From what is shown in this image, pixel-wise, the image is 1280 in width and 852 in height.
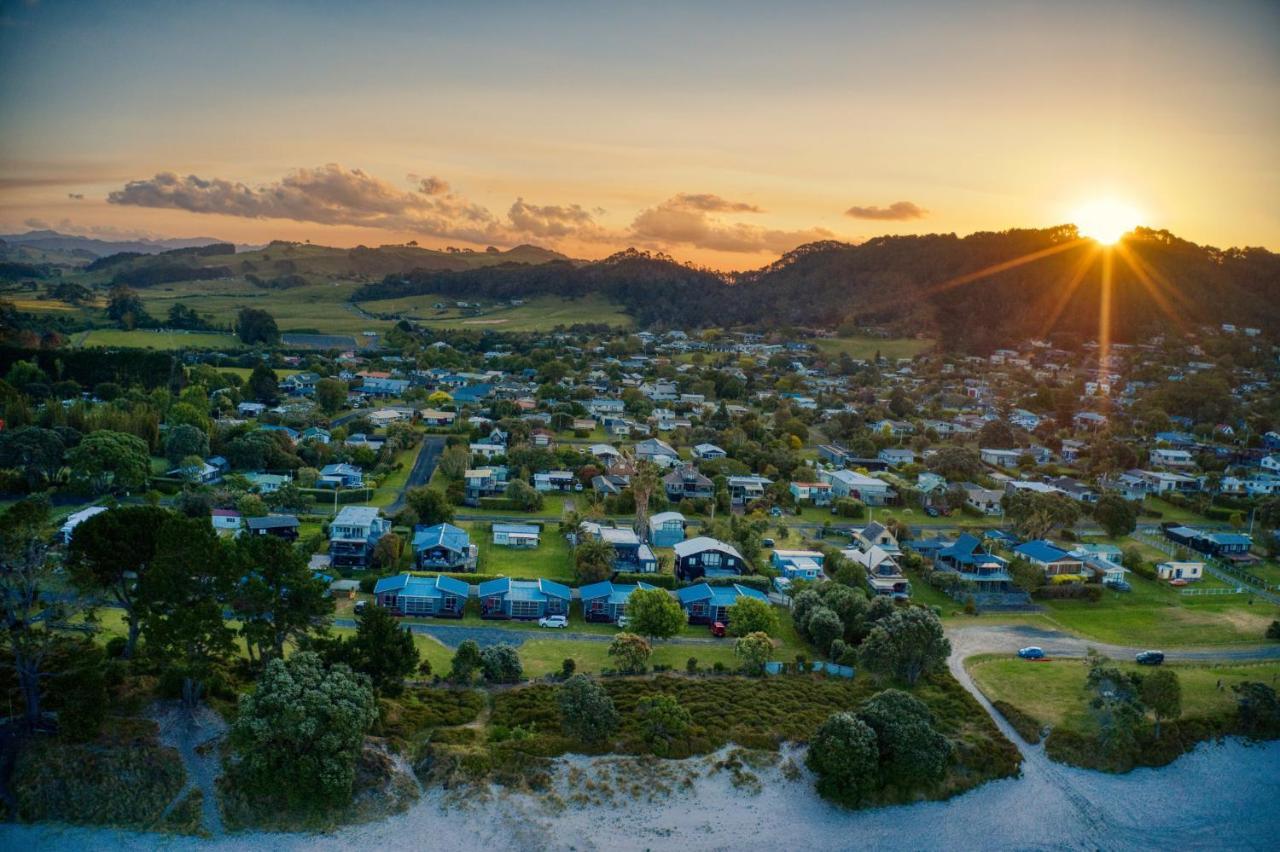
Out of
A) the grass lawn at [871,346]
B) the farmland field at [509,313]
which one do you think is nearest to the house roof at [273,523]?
the grass lawn at [871,346]

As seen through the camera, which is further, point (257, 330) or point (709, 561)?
point (257, 330)

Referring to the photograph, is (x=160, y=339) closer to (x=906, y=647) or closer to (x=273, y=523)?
(x=273, y=523)

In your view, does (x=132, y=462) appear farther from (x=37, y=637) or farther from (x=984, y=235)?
(x=984, y=235)

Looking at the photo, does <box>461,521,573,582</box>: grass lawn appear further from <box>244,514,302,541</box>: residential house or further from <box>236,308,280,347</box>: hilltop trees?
<box>236,308,280,347</box>: hilltop trees

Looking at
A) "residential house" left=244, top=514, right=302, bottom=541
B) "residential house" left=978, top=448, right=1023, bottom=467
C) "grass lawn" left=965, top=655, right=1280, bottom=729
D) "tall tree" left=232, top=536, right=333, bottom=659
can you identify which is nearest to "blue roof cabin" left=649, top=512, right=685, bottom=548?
"grass lawn" left=965, top=655, right=1280, bottom=729

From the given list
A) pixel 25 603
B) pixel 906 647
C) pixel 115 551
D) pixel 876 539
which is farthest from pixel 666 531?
pixel 25 603

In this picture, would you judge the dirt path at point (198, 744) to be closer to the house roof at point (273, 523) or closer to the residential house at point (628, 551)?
the house roof at point (273, 523)
